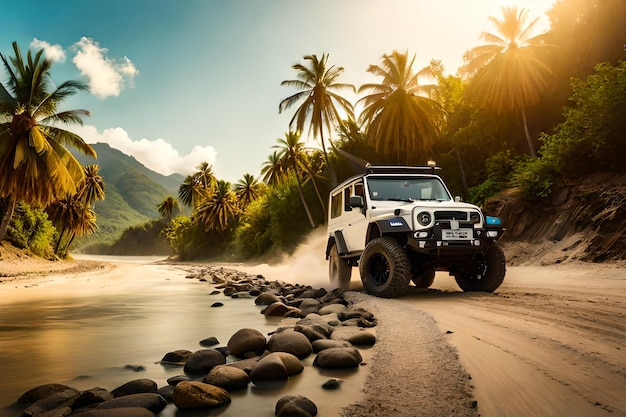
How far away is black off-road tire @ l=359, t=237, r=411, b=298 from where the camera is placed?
7445mm

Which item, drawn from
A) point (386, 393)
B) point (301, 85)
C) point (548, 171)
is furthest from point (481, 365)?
point (301, 85)

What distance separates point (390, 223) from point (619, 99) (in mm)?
11062

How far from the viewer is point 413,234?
7488 millimetres

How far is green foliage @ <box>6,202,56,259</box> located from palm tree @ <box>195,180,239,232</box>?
26811 millimetres

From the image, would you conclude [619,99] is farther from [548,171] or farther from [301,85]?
[301,85]

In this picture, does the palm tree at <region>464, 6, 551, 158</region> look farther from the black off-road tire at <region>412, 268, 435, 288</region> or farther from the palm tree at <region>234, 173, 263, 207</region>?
the palm tree at <region>234, 173, 263, 207</region>

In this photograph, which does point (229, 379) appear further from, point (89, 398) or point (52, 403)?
point (52, 403)

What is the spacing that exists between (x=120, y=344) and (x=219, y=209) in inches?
2313

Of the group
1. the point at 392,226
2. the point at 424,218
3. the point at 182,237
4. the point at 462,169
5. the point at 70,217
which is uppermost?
the point at 462,169

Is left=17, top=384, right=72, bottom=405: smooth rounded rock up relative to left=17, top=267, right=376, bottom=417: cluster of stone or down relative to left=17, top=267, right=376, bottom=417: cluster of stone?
down

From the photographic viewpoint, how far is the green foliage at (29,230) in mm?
32875

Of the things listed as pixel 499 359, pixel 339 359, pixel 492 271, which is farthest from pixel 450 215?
pixel 339 359

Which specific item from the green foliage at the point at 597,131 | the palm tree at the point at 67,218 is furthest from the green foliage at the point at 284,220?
the green foliage at the point at 597,131

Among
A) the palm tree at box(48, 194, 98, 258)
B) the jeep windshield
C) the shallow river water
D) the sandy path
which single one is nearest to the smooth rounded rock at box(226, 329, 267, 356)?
the shallow river water
